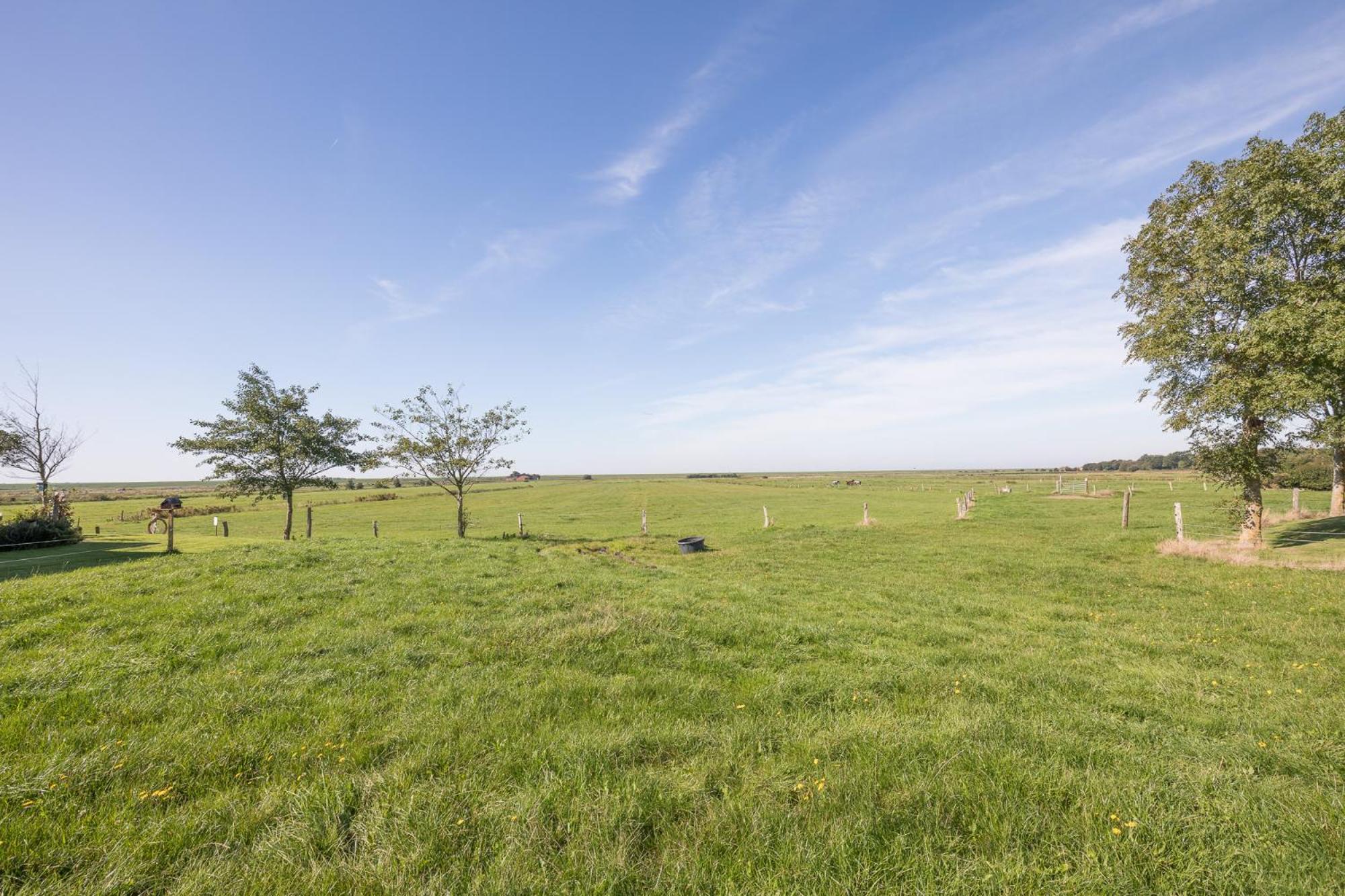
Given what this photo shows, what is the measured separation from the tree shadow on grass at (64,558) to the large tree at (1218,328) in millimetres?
37422

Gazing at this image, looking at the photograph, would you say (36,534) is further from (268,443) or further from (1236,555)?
(1236,555)

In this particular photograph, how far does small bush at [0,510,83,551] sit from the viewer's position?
765 inches

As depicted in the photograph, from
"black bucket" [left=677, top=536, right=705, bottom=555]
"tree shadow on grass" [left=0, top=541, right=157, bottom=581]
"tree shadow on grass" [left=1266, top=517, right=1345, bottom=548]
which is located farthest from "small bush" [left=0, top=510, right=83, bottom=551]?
"tree shadow on grass" [left=1266, top=517, right=1345, bottom=548]

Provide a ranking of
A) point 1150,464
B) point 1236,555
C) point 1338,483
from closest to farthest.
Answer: point 1236,555, point 1338,483, point 1150,464

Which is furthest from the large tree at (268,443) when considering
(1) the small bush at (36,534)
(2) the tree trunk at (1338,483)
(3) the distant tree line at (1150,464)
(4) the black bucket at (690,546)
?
(3) the distant tree line at (1150,464)

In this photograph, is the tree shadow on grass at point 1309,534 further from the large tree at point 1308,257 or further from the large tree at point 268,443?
the large tree at point 268,443

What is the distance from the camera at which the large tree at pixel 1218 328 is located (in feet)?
57.6

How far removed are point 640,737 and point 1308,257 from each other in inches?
1205

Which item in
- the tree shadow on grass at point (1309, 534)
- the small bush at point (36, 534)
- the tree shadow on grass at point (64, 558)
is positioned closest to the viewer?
the tree shadow on grass at point (64, 558)

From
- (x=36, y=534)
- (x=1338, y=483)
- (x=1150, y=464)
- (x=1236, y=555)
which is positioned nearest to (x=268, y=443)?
(x=36, y=534)

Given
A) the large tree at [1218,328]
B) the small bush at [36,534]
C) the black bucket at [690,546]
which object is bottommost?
the black bucket at [690,546]

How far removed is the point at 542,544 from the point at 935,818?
26.2 meters

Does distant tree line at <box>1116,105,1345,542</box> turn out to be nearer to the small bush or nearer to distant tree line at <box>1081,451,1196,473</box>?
Result: the small bush

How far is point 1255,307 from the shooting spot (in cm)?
1800
